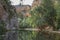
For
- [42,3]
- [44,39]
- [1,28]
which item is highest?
[42,3]

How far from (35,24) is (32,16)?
21.2 inches

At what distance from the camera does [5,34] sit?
4812 mm

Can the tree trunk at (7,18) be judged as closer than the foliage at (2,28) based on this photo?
No

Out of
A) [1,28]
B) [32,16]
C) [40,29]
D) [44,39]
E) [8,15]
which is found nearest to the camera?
[1,28]

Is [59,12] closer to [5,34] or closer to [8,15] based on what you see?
[8,15]

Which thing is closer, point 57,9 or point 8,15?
point 8,15

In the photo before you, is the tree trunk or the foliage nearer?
the foliage

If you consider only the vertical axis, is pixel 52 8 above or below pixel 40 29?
above

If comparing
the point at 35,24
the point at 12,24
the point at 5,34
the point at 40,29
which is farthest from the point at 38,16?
the point at 5,34

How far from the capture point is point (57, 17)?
9.31m

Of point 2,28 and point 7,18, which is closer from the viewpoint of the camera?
point 2,28

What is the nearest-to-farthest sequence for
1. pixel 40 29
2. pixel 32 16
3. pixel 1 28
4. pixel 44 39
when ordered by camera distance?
pixel 1 28
pixel 44 39
pixel 40 29
pixel 32 16

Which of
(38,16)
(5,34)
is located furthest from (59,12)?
(5,34)

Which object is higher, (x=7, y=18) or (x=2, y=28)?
(x=7, y=18)
